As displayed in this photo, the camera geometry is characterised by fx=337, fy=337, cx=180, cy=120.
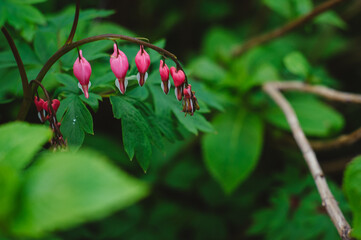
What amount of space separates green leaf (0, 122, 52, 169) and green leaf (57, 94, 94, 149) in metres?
0.36

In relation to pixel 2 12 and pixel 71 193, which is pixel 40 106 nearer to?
pixel 2 12

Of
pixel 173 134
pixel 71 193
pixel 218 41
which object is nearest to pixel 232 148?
pixel 173 134

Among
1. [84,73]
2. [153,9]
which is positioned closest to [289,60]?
[84,73]

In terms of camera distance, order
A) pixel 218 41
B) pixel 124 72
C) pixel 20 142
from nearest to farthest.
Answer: pixel 20 142
pixel 124 72
pixel 218 41

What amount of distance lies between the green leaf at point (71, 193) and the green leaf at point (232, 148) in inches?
71.9

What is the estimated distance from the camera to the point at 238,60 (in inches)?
114

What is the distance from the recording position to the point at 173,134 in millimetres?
1319

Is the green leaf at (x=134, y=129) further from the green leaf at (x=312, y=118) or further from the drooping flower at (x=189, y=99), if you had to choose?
the green leaf at (x=312, y=118)

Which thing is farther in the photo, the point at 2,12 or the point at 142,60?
the point at 142,60

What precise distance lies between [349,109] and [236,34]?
1348 millimetres

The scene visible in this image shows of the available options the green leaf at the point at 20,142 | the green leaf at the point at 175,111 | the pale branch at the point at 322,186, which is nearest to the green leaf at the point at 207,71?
the pale branch at the point at 322,186

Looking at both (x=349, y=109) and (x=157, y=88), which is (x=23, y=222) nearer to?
(x=157, y=88)

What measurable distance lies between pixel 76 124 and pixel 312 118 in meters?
1.92

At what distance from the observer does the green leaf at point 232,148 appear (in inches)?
89.4
